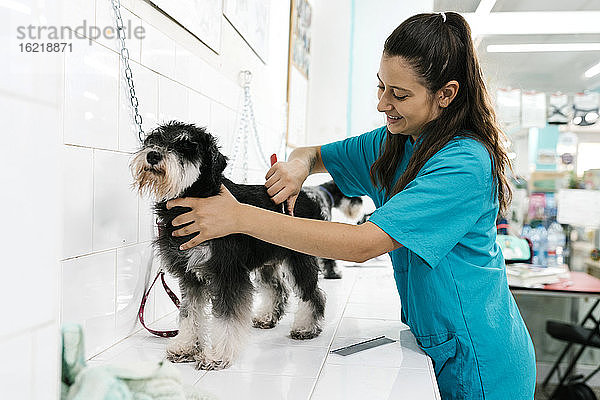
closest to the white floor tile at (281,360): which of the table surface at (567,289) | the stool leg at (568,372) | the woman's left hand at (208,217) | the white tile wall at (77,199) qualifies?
the woman's left hand at (208,217)

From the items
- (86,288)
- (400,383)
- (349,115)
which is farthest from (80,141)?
(349,115)

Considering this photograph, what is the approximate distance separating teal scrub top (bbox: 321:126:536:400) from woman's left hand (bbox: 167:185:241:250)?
0.85 ft

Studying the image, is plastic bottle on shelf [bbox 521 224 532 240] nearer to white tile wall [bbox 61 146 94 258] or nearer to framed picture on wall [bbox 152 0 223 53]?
framed picture on wall [bbox 152 0 223 53]

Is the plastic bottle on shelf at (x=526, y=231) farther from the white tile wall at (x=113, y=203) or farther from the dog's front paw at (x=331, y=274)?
the white tile wall at (x=113, y=203)

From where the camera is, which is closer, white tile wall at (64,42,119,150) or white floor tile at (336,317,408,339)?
white tile wall at (64,42,119,150)

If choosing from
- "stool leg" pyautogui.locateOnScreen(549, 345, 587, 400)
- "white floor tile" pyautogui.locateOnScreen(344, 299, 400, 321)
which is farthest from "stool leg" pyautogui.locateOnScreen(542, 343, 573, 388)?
"white floor tile" pyautogui.locateOnScreen(344, 299, 400, 321)

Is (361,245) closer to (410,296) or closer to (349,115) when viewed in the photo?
(410,296)

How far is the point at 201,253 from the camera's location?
40.5 inches

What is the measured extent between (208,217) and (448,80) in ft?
1.85

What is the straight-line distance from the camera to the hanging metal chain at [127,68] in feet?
3.59

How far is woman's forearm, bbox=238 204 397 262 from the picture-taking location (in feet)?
3.23

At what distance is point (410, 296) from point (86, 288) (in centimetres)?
65

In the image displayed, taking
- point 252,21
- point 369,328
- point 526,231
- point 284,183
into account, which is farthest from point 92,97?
point 526,231

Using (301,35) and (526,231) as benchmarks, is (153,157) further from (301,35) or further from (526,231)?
(526,231)
